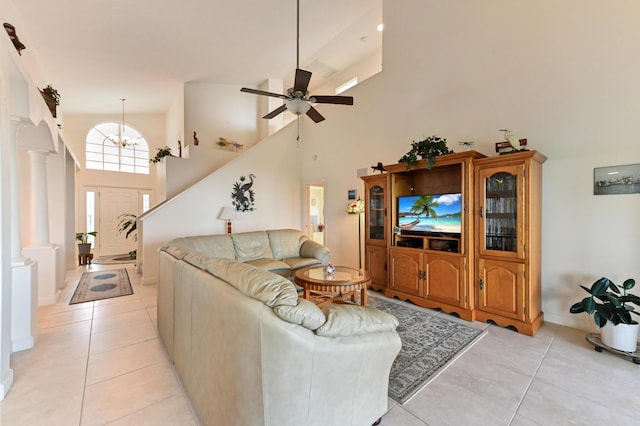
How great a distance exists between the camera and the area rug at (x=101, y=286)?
161 inches

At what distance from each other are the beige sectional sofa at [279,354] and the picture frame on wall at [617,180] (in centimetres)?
296

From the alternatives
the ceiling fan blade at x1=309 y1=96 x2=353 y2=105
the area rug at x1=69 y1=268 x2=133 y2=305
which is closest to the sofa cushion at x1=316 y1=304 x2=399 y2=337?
the ceiling fan blade at x1=309 y1=96 x2=353 y2=105

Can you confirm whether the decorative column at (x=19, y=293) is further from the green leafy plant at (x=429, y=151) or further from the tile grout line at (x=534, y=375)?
the green leafy plant at (x=429, y=151)

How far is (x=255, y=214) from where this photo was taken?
6.16m

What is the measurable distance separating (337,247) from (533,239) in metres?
3.45

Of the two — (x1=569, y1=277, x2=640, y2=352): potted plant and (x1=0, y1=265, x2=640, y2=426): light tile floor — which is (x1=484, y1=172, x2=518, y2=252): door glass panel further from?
(x1=0, y1=265, x2=640, y2=426): light tile floor

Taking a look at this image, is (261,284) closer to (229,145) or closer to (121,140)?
(229,145)

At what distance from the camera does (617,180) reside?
266 centimetres

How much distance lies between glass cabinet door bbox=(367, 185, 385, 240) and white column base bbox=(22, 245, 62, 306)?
467cm

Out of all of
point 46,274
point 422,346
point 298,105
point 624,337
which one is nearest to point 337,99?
point 298,105

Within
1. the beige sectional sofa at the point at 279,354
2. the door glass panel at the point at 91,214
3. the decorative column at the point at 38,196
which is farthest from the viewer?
the door glass panel at the point at 91,214

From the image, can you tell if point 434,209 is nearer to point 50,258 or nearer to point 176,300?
point 176,300

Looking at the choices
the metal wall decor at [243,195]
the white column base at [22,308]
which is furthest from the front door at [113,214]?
the white column base at [22,308]

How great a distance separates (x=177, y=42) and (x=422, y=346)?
621 cm
